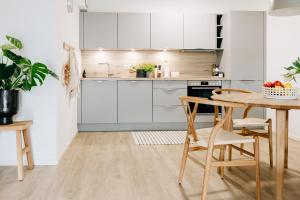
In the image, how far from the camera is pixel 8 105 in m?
3.17

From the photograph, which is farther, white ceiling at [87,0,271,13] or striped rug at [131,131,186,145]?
white ceiling at [87,0,271,13]

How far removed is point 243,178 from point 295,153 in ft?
4.63

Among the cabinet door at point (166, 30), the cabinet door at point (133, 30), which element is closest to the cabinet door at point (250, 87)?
the cabinet door at point (166, 30)

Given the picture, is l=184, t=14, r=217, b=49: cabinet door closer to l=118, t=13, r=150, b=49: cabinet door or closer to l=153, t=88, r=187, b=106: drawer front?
l=118, t=13, r=150, b=49: cabinet door

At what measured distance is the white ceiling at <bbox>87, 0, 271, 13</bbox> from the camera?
252 inches

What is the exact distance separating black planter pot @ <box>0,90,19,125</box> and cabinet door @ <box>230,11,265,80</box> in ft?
12.7

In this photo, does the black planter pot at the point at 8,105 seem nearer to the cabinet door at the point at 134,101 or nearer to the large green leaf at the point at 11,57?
the large green leaf at the point at 11,57

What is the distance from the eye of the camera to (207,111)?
6133 mm

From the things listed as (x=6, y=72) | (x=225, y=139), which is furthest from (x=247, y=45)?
(x=6, y=72)

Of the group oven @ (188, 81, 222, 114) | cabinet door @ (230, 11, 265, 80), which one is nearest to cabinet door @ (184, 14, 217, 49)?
cabinet door @ (230, 11, 265, 80)

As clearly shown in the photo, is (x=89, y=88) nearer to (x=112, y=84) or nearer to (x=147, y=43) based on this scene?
(x=112, y=84)

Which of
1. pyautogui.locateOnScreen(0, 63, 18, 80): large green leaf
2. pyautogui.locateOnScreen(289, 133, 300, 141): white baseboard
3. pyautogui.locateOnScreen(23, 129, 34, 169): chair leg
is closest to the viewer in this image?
pyautogui.locateOnScreen(0, 63, 18, 80): large green leaf

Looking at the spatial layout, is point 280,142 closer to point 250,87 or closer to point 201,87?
point 201,87

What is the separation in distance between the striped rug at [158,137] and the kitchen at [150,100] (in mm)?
24
